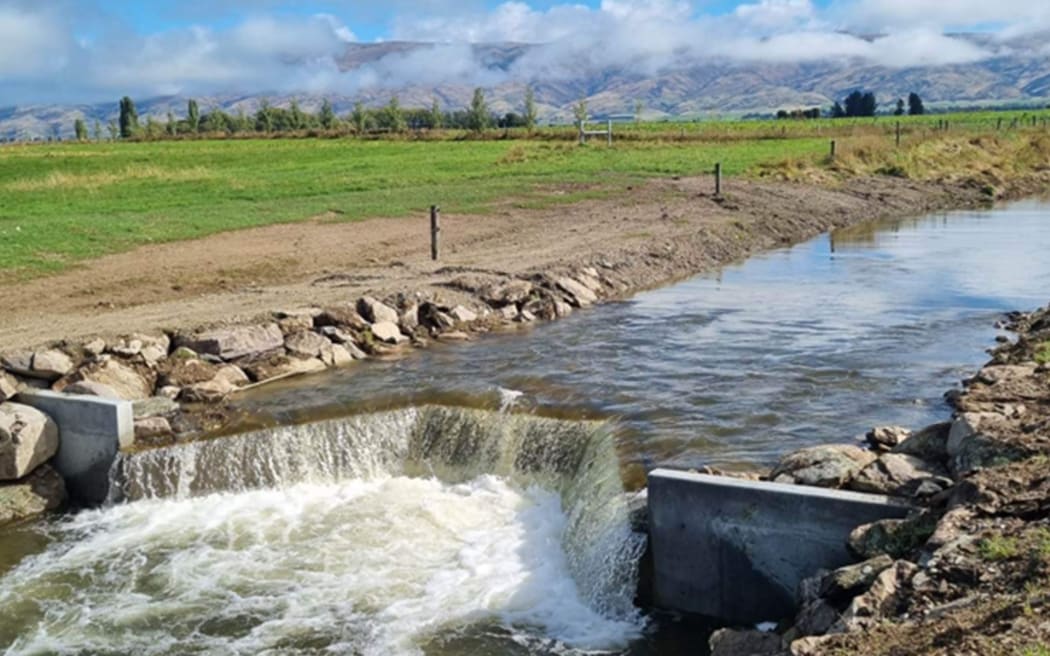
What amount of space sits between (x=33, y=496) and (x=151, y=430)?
5.46 feet

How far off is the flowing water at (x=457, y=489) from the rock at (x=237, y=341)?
103 centimetres

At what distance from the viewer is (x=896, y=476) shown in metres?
9.91

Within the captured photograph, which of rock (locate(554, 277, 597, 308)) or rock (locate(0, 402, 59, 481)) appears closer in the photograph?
rock (locate(0, 402, 59, 481))

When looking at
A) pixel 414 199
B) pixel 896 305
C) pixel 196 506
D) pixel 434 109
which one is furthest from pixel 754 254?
pixel 434 109

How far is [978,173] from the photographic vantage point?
159 feet

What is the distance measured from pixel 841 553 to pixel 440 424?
21.0 ft

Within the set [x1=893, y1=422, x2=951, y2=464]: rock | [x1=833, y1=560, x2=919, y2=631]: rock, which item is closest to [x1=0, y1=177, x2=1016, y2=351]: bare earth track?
[x1=893, y1=422, x2=951, y2=464]: rock

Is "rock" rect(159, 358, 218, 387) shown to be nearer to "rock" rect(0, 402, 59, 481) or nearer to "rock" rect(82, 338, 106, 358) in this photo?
"rock" rect(82, 338, 106, 358)

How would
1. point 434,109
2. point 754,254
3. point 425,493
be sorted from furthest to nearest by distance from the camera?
point 434,109
point 754,254
point 425,493

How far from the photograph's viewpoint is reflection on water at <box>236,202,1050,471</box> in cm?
1346

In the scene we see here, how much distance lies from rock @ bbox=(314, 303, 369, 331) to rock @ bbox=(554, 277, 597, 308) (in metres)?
4.91

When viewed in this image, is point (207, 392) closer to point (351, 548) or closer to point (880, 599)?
point (351, 548)

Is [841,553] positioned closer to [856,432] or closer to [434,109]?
[856,432]

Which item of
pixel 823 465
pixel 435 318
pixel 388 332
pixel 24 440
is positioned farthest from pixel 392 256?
pixel 823 465
